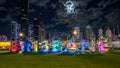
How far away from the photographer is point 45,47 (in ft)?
237

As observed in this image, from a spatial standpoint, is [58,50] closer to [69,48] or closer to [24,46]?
[69,48]

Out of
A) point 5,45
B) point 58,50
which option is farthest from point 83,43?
point 5,45

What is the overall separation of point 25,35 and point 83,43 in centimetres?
13945

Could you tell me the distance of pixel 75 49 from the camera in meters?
63.1

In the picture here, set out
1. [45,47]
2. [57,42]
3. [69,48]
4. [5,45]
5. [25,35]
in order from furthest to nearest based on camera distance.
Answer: [25,35], [5,45], [45,47], [69,48], [57,42]

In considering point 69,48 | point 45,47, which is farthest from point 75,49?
point 45,47

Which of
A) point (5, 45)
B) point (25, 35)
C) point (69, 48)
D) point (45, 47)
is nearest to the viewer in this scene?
point (69, 48)

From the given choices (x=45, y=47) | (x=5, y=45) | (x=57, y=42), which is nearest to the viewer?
(x=57, y=42)

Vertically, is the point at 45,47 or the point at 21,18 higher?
the point at 21,18

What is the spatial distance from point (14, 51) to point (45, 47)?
35.0ft

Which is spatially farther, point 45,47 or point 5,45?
point 5,45

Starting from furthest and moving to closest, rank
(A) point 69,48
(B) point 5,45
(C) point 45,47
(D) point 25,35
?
(D) point 25,35 → (B) point 5,45 → (C) point 45,47 → (A) point 69,48

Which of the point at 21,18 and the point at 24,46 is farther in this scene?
the point at 21,18

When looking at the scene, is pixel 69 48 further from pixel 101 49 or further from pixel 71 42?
pixel 101 49
